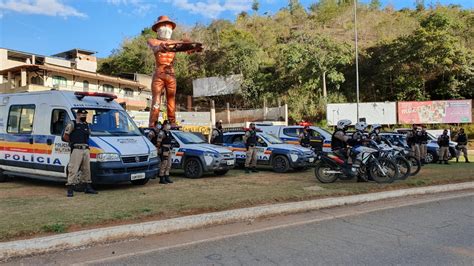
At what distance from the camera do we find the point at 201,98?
151 ft

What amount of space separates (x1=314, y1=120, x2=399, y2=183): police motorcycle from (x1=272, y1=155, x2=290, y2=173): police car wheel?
319 centimetres

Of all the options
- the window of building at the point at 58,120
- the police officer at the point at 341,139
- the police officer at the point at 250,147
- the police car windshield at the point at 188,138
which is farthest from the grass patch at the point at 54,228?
the police officer at the point at 250,147

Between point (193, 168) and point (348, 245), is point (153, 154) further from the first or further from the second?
point (348, 245)

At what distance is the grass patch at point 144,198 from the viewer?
20.8ft

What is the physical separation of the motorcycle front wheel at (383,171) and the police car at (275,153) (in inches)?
146

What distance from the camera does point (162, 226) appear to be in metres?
6.33

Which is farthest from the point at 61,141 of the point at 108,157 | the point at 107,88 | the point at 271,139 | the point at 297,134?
the point at 107,88

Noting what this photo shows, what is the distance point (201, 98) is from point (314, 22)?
24.6 m

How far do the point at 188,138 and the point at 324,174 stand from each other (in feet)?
15.2

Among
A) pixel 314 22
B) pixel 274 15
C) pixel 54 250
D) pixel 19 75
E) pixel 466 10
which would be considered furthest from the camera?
pixel 274 15

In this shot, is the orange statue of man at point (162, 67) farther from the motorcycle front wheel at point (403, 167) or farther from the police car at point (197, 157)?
the motorcycle front wheel at point (403, 167)

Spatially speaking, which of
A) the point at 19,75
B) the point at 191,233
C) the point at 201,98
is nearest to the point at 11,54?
the point at 19,75

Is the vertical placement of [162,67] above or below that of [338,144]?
above

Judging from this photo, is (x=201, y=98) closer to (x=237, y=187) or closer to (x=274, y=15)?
(x=274, y=15)
